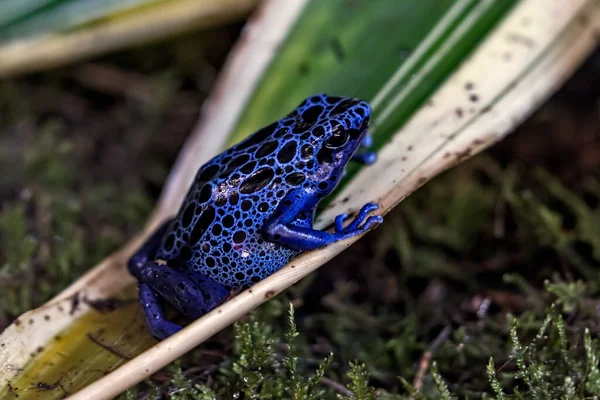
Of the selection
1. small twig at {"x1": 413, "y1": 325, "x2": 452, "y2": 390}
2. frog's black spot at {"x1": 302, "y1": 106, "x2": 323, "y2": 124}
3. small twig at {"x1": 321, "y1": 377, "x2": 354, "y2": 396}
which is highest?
frog's black spot at {"x1": 302, "y1": 106, "x2": 323, "y2": 124}

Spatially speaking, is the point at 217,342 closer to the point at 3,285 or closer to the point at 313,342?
the point at 313,342

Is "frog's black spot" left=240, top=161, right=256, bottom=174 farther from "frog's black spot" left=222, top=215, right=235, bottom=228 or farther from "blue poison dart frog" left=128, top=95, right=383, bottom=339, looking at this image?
"frog's black spot" left=222, top=215, right=235, bottom=228

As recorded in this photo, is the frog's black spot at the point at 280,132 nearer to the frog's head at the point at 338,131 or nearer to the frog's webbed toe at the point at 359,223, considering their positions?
the frog's head at the point at 338,131

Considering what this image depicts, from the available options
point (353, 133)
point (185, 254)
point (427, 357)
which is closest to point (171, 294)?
point (185, 254)

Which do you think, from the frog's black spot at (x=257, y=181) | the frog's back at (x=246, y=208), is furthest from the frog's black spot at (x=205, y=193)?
the frog's black spot at (x=257, y=181)

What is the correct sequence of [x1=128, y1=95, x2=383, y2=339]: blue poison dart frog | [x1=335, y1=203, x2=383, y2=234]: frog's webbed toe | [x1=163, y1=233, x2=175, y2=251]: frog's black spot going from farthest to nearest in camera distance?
[x1=163, y1=233, x2=175, y2=251]: frog's black spot
[x1=128, y1=95, x2=383, y2=339]: blue poison dart frog
[x1=335, y1=203, x2=383, y2=234]: frog's webbed toe

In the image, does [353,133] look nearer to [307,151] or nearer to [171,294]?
[307,151]

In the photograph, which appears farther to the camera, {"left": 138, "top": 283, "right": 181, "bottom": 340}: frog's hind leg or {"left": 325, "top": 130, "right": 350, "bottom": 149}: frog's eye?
{"left": 325, "top": 130, "right": 350, "bottom": 149}: frog's eye

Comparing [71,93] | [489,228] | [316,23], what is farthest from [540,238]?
[71,93]

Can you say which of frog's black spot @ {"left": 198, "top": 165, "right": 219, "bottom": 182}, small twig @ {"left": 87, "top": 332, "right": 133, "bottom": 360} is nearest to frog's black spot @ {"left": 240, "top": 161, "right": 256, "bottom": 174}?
frog's black spot @ {"left": 198, "top": 165, "right": 219, "bottom": 182}
